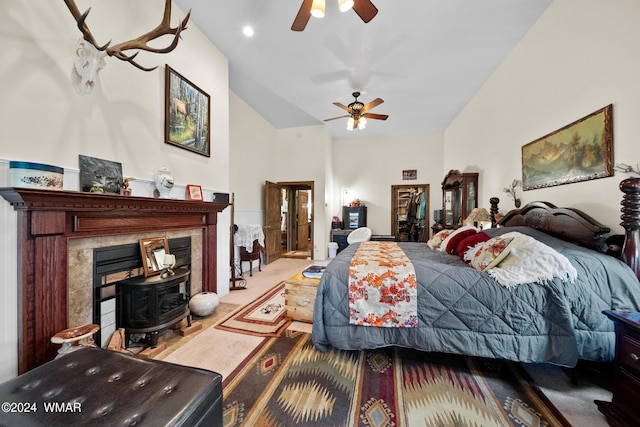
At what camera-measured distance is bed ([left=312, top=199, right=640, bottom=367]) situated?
1.44m

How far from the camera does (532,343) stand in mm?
1482

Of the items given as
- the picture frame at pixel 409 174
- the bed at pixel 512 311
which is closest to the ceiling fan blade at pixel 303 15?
the bed at pixel 512 311

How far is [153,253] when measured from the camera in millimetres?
2041

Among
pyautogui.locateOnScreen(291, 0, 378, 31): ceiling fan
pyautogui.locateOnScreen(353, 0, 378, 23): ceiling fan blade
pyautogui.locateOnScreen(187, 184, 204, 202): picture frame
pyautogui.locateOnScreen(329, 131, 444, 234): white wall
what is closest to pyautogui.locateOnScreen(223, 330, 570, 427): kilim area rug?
pyautogui.locateOnScreen(187, 184, 204, 202): picture frame

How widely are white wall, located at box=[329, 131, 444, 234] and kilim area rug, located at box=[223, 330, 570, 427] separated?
14.9 feet

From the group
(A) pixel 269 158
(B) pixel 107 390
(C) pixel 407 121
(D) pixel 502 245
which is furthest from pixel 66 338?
(C) pixel 407 121

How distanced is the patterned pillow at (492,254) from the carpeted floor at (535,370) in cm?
76

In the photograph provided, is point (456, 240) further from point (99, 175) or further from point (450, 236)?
point (99, 175)

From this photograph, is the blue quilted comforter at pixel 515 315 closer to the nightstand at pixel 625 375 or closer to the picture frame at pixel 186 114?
the nightstand at pixel 625 375

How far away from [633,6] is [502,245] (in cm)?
184

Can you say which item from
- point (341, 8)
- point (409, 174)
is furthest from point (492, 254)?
A: point (409, 174)

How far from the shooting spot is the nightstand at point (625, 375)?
1.10 m

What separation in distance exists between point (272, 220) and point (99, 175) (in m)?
3.55

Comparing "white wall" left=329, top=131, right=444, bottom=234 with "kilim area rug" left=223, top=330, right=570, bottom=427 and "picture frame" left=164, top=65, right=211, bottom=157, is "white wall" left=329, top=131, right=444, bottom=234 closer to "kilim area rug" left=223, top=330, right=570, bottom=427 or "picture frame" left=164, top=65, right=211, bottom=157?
"picture frame" left=164, top=65, right=211, bottom=157
